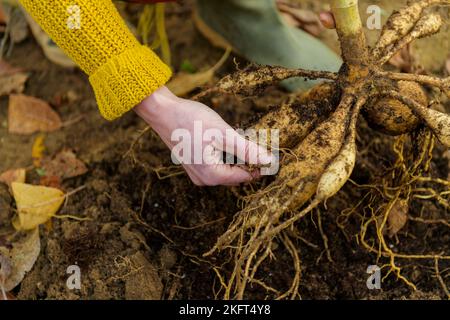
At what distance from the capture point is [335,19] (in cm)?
127

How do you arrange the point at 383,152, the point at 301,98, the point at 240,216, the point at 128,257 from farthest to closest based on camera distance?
the point at 383,152, the point at 301,98, the point at 128,257, the point at 240,216

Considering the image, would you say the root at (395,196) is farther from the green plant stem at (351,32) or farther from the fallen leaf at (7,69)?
the fallen leaf at (7,69)

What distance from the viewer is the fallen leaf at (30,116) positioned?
1.71 meters

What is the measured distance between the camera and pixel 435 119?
4.06 feet

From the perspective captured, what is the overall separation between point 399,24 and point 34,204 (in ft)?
3.19

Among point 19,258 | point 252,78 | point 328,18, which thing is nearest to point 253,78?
point 252,78

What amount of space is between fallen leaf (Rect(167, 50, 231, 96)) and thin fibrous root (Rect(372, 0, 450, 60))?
→ 0.55m

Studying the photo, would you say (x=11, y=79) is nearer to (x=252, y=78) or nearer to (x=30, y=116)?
(x=30, y=116)

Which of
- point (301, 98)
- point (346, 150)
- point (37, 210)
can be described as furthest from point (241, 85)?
point (37, 210)

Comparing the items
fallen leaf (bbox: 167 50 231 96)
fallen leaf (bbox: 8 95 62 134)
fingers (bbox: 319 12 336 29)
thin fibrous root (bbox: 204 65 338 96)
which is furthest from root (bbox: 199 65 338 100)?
fallen leaf (bbox: 8 95 62 134)

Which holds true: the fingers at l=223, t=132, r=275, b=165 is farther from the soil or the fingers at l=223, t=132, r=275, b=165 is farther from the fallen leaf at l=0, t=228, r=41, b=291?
the fallen leaf at l=0, t=228, r=41, b=291

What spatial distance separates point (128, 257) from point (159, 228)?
0.40 feet

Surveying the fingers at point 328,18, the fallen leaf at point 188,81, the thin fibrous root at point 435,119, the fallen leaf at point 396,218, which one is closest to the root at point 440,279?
the fallen leaf at point 396,218

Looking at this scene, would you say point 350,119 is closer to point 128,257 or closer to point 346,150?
point 346,150
